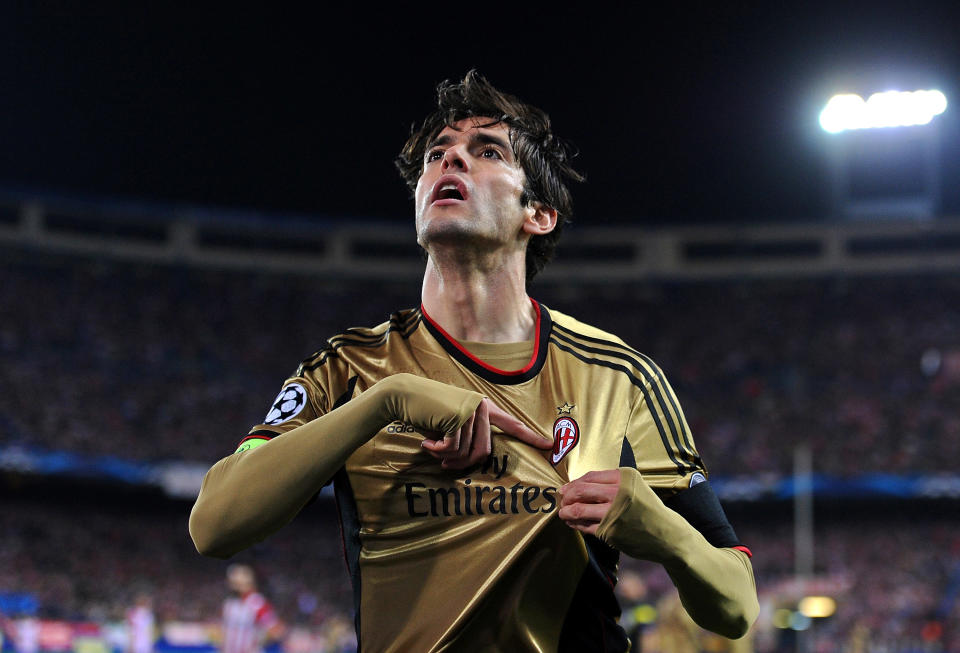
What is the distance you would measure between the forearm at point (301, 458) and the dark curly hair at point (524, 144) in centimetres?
89

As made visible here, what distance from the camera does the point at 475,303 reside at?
2.73 meters

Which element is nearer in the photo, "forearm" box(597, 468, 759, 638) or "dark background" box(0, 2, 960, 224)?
"forearm" box(597, 468, 759, 638)

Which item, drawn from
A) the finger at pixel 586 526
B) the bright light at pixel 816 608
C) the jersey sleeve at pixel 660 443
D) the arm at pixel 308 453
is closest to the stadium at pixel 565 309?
the bright light at pixel 816 608

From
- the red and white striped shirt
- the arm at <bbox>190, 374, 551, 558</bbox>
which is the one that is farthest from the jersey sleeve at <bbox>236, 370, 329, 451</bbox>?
the red and white striped shirt

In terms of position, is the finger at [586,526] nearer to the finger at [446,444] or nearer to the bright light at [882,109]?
the finger at [446,444]

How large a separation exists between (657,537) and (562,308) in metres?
35.3

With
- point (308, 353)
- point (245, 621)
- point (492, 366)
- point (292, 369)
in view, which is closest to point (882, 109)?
point (308, 353)

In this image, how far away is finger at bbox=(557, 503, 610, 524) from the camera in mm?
2109

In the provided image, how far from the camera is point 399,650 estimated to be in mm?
2318

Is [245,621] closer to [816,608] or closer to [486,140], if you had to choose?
[816,608]

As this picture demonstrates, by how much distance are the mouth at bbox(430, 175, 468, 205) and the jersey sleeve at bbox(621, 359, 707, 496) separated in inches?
27.3

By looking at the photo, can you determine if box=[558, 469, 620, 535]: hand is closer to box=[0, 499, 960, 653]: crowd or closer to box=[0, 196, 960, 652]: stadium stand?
box=[0, 196, 960, 652]: stadium stand

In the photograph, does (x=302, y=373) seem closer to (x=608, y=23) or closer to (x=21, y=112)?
(x=608, y=23)

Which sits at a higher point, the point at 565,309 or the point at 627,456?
the point at 565,309
